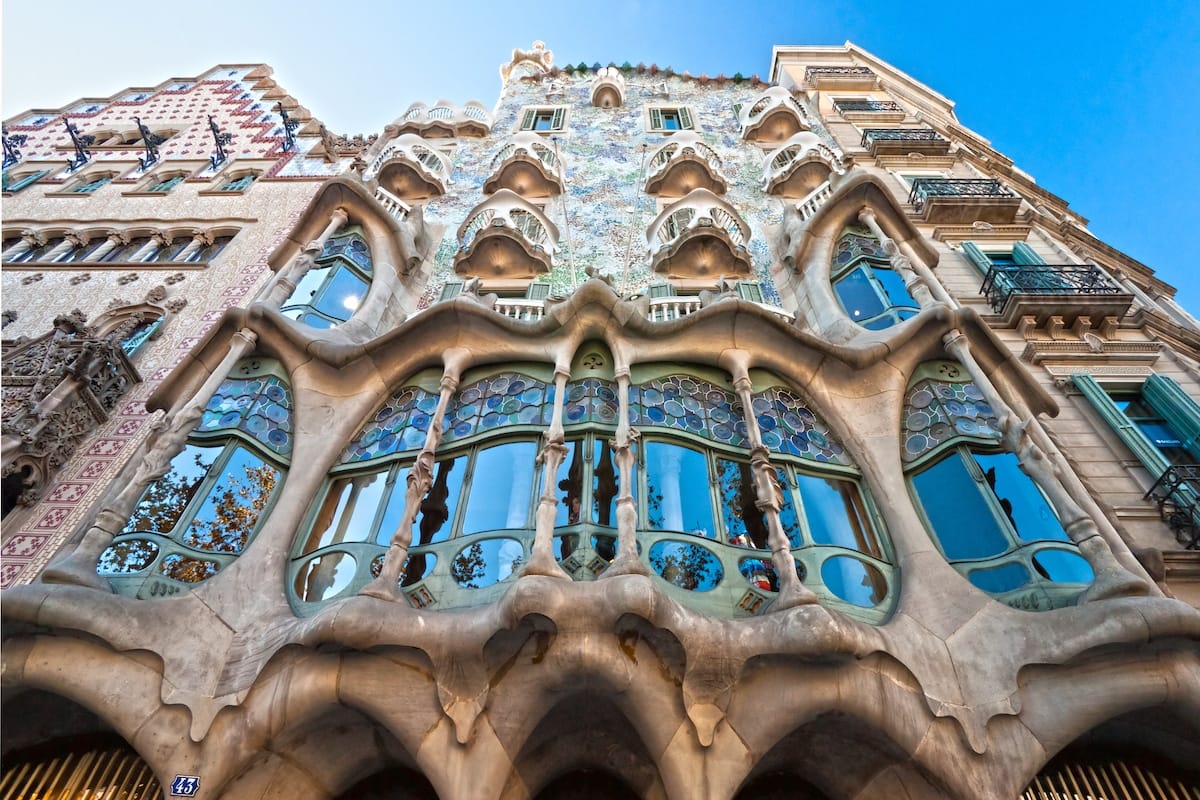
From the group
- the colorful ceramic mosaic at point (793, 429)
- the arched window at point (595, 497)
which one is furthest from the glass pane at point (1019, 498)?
the colorful ceramic mosaic at point (793, 429)

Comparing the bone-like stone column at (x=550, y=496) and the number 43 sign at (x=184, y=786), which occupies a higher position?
the bone-like stone column at (x=550, y=496)

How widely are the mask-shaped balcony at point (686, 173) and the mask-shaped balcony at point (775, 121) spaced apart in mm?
3098

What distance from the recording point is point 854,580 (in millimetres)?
6676

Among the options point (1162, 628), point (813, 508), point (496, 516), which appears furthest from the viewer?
point (813, 508)

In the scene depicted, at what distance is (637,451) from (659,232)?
6.78m

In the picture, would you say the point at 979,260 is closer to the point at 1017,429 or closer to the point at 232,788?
the point at 1017,429

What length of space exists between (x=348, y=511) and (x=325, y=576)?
899 millimetres

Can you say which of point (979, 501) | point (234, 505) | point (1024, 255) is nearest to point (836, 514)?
point (979, 501)

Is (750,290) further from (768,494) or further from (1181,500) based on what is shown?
(1181,500)

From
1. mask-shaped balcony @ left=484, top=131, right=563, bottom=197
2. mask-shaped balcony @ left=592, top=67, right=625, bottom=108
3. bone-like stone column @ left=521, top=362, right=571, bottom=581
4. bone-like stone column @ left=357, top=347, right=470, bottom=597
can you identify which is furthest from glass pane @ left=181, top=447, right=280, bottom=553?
mask-shaped balcony @ left=592, top=67, right=625, bottom=108

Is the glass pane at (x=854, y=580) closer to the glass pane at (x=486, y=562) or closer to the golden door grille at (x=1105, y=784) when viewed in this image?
the golden door grille at (x=1105, y=784)

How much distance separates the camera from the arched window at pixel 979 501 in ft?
21.0

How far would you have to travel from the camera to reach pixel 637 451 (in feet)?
24.0

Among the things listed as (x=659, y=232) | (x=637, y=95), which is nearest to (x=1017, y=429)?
(x=659, y=232)
